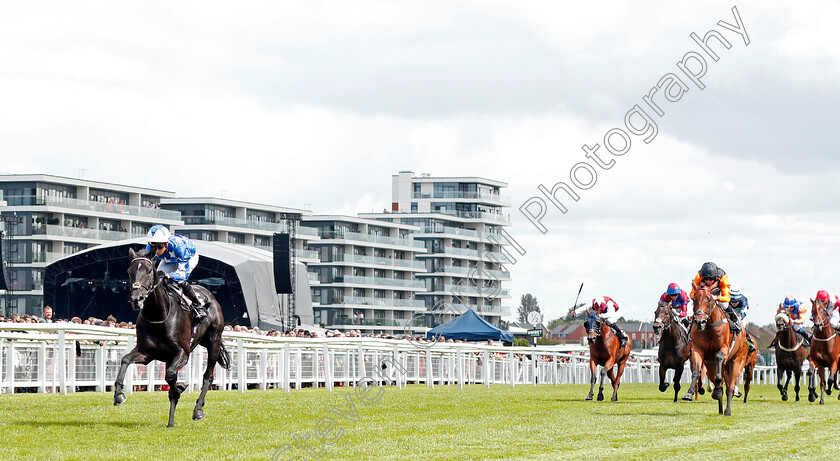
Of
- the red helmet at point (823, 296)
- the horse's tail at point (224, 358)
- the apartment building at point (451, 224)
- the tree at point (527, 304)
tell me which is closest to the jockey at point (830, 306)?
the red helmet at point (823, 296)

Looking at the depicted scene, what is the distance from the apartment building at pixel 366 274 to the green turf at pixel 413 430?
8707cm

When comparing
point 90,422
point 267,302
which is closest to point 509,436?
point 90,422

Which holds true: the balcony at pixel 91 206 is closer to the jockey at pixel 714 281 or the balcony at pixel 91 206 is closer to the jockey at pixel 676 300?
the jockey at pixel 676 300

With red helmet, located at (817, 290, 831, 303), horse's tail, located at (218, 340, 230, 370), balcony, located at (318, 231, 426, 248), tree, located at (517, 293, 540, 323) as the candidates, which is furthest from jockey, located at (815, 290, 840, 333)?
tree, located at (517, 293, 540, 323)

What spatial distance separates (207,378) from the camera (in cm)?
1215

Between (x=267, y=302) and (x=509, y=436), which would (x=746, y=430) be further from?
(x=267, y=302)

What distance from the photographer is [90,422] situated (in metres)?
10.8

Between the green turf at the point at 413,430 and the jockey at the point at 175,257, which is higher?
the jockey at the point at 175,257

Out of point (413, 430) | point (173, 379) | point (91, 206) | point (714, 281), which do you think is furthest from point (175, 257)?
point (91, 206)

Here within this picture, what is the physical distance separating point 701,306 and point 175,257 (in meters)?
6.26

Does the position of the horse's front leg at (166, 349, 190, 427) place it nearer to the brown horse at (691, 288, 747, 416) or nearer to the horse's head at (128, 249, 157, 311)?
the horse's head at (128, 249, 157, 311)

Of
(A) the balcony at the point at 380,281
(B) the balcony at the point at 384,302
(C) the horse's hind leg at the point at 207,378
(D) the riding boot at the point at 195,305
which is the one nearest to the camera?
(C) the horse's hind leg at the point at 207,378

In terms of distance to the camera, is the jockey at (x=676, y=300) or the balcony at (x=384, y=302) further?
the balcony at (x=384, y=302)

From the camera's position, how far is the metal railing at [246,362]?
15586 millimetres
